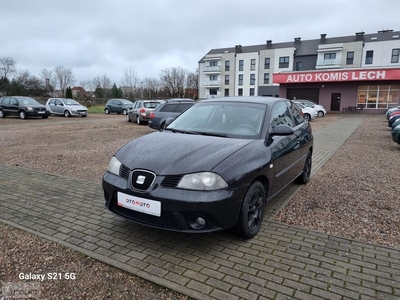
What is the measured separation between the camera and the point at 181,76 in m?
74.4

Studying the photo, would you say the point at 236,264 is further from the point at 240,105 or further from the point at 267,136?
the point at 240,105

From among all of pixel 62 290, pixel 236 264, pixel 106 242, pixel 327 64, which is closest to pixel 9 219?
pixel 106 242

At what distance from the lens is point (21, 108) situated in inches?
837

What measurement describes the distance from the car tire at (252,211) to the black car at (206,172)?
0.04ft

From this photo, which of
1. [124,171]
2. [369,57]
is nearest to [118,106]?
[124,171]

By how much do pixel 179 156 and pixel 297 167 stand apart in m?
2.55

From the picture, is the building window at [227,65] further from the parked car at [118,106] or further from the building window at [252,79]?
the parked car at [118,106]

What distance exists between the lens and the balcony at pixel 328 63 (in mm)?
48250

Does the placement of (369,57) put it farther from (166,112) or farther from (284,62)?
(166,112)

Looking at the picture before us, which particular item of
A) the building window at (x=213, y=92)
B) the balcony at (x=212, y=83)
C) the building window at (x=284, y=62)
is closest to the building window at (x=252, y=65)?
the building window at (x=284, y=62)

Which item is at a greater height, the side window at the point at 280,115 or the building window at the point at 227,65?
the building window at the point at 227,65

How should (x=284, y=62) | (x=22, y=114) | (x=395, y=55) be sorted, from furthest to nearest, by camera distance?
1. (x=284, y=62)
2. (x=395, y=55)
3. (x=22, y=114)

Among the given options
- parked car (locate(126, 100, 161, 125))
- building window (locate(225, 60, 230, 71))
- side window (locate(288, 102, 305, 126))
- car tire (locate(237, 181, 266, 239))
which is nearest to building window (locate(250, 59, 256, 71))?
building window (locate(225, 60, 230, 71))

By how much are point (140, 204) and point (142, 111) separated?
15.7 m
